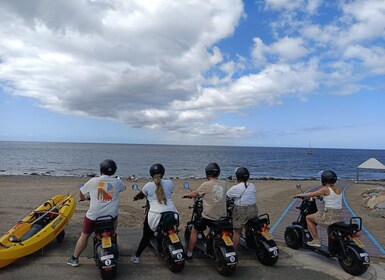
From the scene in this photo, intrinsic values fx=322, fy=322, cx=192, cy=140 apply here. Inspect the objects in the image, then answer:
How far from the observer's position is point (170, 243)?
5129mm

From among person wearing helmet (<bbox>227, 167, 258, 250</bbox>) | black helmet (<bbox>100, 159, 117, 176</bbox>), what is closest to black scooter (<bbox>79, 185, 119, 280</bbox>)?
black helmet (<bbox>100, 159, 117, 176</bbox>)

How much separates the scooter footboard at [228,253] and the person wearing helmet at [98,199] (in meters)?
1.83

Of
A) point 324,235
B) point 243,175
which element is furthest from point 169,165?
point 243,175

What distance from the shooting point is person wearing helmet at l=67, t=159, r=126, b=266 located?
17.0 feet

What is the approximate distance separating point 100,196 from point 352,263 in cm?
416

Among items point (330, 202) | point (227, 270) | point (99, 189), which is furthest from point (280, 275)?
point (99, 189)

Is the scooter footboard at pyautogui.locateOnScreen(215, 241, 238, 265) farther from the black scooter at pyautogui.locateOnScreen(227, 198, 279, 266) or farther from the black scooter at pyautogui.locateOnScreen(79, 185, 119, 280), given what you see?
the black scooter at pyautogui.locateOnScreen(79, 185, 119, 280)

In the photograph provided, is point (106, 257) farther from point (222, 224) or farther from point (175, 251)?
point (222, 224)

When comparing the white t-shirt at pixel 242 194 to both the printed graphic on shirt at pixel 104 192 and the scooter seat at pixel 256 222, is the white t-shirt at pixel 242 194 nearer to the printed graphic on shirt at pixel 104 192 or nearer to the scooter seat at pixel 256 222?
the scooter seat at pixel 256 222

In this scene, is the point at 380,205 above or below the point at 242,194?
below

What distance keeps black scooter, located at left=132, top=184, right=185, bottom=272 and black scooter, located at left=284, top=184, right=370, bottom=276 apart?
2.54m

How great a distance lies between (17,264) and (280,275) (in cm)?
430

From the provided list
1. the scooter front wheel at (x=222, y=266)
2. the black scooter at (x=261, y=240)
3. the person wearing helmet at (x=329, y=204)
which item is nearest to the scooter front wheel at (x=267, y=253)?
the black scooter at (x=261, y=240)

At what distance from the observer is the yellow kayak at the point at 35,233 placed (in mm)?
5156
